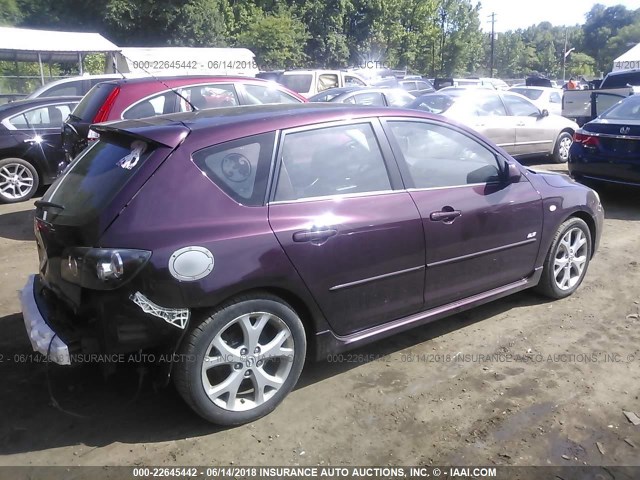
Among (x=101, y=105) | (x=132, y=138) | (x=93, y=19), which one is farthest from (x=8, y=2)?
(x=132, y=138)

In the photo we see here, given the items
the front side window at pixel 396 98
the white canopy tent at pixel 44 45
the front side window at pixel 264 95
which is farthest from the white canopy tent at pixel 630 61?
the front side window at pixel 264 95

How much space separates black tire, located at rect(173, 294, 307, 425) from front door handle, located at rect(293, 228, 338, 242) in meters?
0.35

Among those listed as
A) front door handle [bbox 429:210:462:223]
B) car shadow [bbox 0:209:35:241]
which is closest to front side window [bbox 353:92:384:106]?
car shadow [bbox 0:209:35:241]

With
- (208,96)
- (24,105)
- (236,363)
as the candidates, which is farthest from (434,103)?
(236,363)

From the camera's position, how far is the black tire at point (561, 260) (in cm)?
456

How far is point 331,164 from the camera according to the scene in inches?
137

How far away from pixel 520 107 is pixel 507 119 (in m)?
0.63

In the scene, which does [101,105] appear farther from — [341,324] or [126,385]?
[341,324]

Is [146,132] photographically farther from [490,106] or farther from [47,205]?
[490,106]

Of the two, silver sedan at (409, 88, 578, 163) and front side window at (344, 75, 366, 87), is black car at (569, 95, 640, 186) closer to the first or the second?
silver sedan at (409, 88, 578, 163)

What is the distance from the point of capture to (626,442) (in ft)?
9.80

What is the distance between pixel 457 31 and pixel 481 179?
70.9 meters

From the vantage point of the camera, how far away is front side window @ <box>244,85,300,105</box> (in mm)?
7203

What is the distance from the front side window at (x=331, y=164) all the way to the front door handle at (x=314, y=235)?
0.72ft
